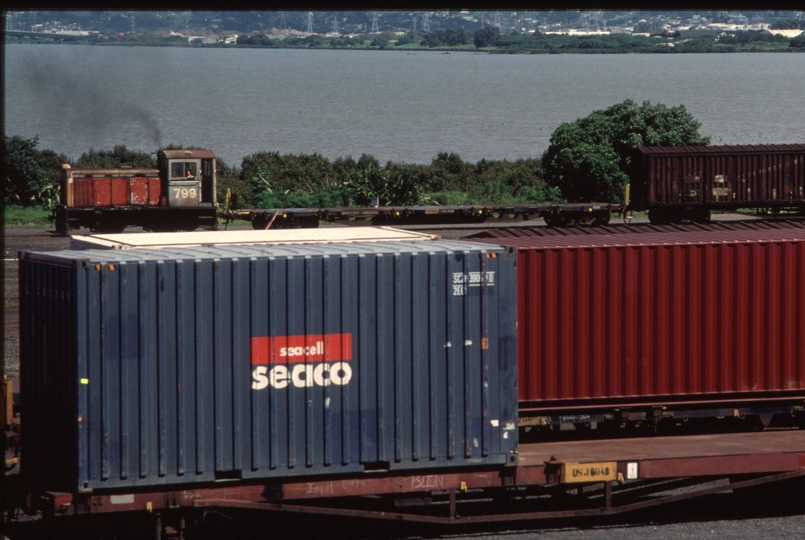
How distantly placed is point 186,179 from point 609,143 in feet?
84.5

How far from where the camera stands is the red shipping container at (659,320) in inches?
552

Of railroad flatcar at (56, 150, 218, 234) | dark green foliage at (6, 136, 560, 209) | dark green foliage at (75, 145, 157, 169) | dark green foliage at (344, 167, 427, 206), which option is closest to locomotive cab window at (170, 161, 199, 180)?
railroad flatcar at (56, 150, 218, 234)

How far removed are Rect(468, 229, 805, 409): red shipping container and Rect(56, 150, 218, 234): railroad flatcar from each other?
28.7m

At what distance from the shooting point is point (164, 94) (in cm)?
18938

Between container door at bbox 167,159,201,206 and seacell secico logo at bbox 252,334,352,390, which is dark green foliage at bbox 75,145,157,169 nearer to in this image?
container door at bbox 167,159,201,206

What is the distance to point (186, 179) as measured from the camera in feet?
136

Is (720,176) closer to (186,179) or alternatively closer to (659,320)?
(186,179)

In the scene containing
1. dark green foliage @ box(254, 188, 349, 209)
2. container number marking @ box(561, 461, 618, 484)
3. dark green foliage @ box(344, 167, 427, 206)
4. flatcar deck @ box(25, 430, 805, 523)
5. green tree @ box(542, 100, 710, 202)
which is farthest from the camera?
green tree @ box(542, 100, 710, 202)

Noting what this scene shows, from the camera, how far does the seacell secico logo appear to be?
11.6 meters

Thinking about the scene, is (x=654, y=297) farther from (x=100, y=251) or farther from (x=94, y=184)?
(x=94, y=184)

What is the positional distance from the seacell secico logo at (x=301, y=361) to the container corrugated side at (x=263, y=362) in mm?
16

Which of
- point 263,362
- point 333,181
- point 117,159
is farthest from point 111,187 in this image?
point 117,159

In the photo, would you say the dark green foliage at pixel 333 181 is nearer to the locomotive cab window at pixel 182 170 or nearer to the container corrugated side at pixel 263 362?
the locomotive cab window at pixel 182 170

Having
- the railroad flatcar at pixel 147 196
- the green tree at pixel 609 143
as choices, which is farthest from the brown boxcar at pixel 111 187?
the green tree at pixel 609 143
